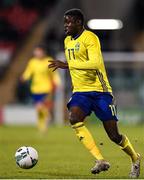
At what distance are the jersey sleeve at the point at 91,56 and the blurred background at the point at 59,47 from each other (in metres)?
16.5

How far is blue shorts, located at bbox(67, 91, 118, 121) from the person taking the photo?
10.5 metres

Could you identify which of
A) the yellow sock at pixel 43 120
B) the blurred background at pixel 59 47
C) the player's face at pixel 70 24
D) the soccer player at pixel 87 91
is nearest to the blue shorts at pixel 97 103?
the soccer player at pixel 87 91

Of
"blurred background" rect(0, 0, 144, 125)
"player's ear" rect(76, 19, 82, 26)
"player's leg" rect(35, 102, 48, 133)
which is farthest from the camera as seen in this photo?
"blurred background" rect(0, 0, 144, 125)

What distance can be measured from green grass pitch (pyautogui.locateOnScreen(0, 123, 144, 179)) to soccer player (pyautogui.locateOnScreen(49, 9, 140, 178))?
1.48 feet

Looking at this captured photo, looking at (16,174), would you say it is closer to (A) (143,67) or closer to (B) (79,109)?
(B) (79,109)

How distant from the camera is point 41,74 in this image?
70.3 ft

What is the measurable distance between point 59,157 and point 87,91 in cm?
366

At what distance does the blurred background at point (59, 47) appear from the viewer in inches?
1090

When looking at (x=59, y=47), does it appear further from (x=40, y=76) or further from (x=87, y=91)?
(x=87, y=91)

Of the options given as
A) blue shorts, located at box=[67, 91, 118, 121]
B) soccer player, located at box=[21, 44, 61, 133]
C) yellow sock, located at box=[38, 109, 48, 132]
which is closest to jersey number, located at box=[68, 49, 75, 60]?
blue shorts, located at box=[67, 91, 118, 121]

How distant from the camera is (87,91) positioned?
10.6 meters

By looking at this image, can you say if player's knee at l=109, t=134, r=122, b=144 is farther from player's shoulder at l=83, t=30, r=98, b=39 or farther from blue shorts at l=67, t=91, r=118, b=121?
player's shoulder at l=83, t=30, r=98, b=39

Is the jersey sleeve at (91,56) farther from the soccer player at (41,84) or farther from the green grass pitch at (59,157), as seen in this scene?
the soccer player at (41,84)

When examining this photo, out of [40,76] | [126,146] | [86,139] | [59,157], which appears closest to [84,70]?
[86,139]
